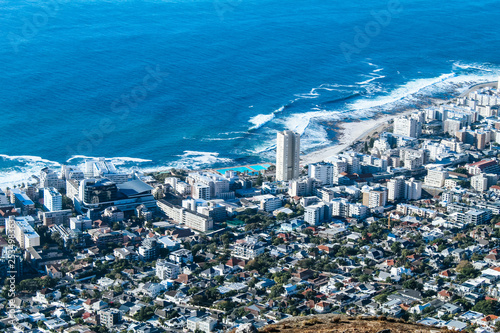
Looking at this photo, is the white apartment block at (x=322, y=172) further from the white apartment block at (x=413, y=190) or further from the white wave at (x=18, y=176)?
the white wave at (x=18, y=176)

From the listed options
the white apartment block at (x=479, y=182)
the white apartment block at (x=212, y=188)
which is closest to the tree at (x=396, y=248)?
the white apartment block at (x=479, y=182)

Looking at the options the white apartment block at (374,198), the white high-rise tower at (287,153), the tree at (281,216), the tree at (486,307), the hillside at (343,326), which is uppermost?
the hillside at (343,326)

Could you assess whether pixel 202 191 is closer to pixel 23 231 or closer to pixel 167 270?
pixel 23 231

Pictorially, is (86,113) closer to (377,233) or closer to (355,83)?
(355,83)

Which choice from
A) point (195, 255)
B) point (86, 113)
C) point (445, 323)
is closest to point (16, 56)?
point (86, 113)

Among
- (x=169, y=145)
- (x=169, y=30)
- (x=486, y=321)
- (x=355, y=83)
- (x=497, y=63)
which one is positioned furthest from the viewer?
(x=169, y=30)

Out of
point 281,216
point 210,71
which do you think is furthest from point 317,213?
point 210,71

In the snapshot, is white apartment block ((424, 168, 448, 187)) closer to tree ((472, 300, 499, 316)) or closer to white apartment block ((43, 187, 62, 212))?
tree ((472, 300, 499, 316))
